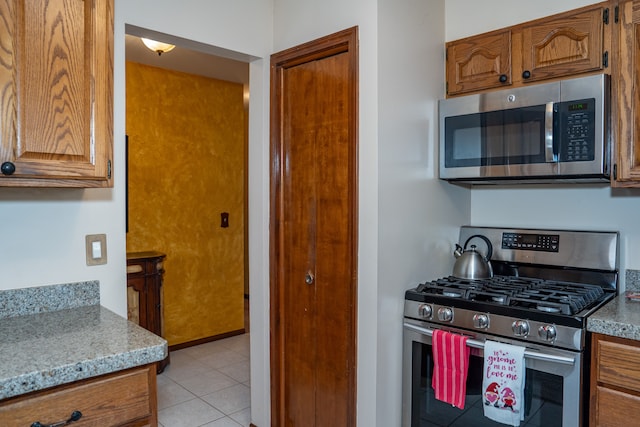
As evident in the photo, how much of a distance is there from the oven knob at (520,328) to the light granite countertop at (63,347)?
128cm

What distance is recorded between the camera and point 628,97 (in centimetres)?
176

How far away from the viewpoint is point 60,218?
1691mm

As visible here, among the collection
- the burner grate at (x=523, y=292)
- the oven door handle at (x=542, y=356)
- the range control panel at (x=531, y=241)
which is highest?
the range control panel at (x=531, y=241)

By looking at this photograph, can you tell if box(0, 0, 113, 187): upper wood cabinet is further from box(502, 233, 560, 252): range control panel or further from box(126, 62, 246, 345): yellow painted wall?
box(126, 62, 246, 345): yellow painted wall

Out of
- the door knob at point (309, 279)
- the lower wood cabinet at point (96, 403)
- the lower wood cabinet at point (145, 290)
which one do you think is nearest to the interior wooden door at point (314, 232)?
the door knob at point (309, 279)

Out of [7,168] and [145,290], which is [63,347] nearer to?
[7,168]

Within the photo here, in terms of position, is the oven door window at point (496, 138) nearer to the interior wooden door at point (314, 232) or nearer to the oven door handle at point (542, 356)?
the interior wooden door at point (314, 232)

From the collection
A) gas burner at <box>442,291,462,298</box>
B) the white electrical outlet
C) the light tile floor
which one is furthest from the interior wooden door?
the white electrical outlet

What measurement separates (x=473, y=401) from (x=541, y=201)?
1088mm

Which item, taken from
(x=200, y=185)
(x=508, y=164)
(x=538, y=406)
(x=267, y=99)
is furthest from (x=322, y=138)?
(x=200, y=185)

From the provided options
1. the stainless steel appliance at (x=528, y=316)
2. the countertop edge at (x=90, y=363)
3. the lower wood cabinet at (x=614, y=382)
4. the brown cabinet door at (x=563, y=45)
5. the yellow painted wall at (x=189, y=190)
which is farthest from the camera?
the yellow painted wall at (x=189, y=190)

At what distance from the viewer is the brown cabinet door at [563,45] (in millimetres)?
1892

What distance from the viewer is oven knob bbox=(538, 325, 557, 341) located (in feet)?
5.39

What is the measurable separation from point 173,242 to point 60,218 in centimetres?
223
